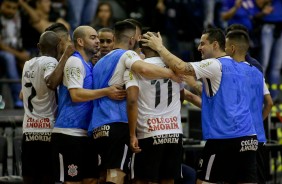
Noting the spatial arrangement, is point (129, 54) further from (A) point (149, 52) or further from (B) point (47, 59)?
(B) point (47, 59)

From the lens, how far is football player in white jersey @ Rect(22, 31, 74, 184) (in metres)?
9.71

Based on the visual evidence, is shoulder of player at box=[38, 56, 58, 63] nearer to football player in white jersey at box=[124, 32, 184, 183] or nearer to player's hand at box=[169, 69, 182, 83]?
football player in white jersey at box=[124, 32, 184, 183]

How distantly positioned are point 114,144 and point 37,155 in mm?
1188

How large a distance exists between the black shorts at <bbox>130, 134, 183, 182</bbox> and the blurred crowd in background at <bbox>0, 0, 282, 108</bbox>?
6050 mm

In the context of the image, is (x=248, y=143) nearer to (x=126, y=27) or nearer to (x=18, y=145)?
(x=126, y=27)

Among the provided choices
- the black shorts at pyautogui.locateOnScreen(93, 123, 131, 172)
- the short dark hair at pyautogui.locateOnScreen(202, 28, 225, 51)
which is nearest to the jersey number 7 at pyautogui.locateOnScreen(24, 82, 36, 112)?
the black shorts at pyautogui.locateOnScreen(93, 123, 131, 172)

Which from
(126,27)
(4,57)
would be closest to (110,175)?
(126,27)

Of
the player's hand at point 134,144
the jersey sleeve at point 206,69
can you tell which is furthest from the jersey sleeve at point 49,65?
the jersey sleeve at point 206,69

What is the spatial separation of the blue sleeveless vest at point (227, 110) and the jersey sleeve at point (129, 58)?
0.96m

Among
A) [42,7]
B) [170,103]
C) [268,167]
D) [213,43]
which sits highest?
[42,7]

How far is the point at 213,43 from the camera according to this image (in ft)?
31.5

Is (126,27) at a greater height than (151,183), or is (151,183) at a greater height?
(126,27)

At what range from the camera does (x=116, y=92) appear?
9.12m

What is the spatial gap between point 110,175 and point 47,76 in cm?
139
